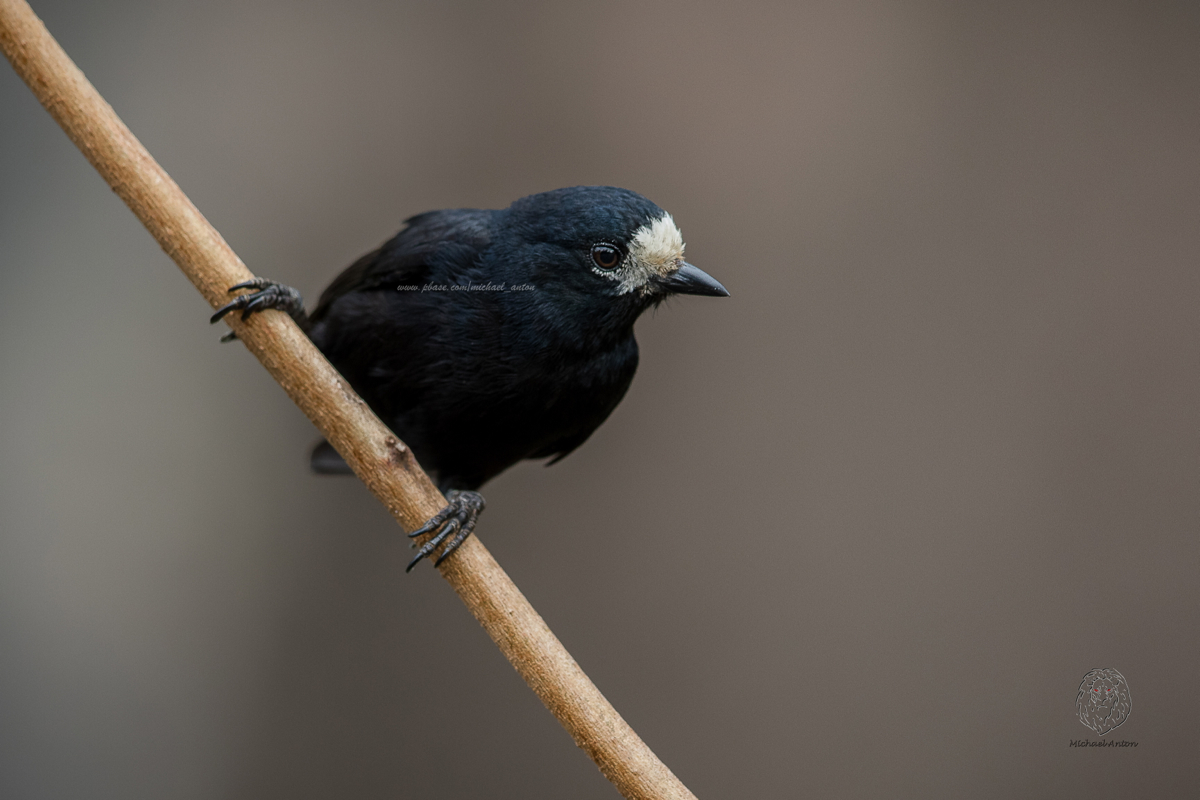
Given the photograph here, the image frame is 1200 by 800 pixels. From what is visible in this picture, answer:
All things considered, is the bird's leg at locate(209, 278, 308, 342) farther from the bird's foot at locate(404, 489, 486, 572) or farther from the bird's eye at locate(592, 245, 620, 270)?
the bird's eye at locate(592, 245, 620, 270)

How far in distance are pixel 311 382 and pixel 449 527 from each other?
0.42m

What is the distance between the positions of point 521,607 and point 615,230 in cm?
83

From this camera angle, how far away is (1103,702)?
2.78 m

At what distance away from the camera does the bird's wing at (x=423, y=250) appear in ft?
7.58

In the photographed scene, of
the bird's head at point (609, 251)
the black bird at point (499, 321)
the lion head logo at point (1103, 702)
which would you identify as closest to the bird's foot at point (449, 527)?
the black bird at point (499, 321)

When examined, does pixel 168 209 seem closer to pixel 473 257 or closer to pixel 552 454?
pixel 473 257

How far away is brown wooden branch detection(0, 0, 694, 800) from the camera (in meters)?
1.75

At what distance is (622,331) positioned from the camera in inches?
86.8

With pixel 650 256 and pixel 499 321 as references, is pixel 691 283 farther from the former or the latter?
pixel 499 321

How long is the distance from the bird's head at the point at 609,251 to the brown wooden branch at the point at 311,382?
54 centimetres

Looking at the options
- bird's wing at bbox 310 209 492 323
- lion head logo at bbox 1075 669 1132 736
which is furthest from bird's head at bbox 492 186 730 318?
lion head logo at bbox 1075 669 1132 736

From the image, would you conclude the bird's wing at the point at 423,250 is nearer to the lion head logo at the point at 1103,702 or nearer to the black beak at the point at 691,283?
the black beak at the point at 691,283

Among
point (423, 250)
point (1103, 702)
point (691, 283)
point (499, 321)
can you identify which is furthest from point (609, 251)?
point (1103, 702)

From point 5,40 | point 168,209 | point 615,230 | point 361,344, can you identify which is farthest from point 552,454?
point 5,40
